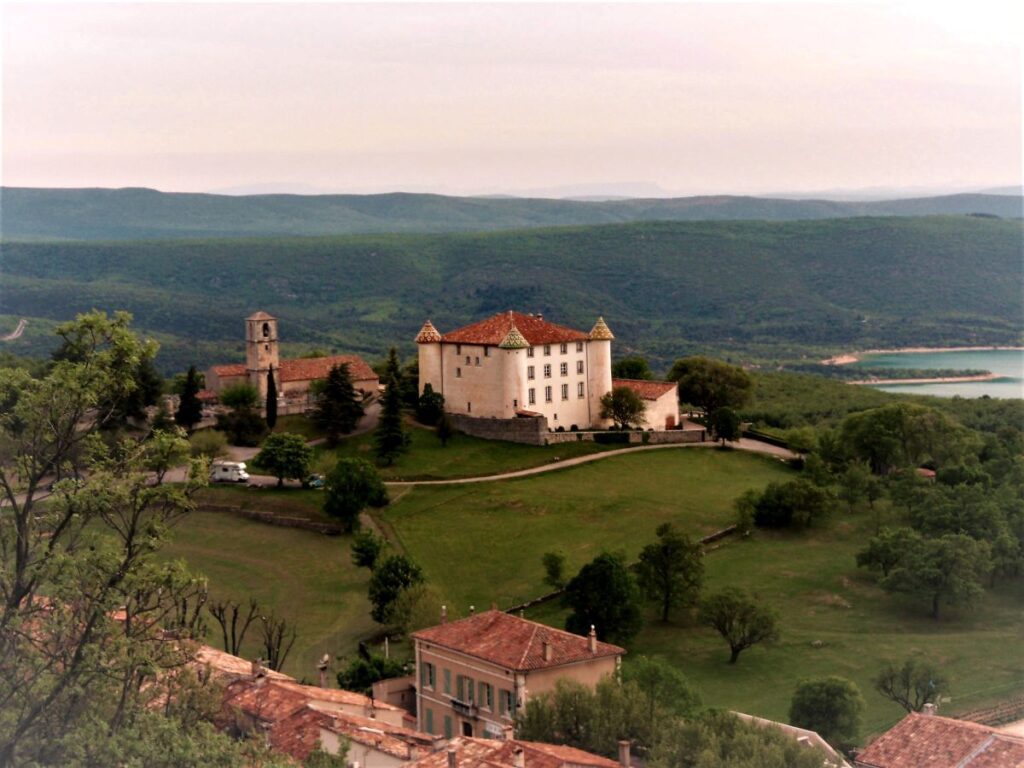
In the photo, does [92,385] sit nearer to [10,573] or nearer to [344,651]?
[10,573]

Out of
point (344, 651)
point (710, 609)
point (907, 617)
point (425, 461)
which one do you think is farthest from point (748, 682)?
point (425, 461)

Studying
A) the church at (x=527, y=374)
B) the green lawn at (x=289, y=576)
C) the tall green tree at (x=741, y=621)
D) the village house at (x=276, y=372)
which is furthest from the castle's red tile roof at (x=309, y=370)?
the tall green tree at (x=741, y=621)

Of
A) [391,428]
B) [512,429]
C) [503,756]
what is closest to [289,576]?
[391,428]

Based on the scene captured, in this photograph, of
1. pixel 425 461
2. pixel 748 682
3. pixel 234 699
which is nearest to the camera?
pixel 234 699

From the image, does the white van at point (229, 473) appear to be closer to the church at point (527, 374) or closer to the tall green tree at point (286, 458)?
the tall green tree at point (286, 458)

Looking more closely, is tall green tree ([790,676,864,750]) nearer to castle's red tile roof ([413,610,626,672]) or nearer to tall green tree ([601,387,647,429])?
castle's red tile roof ([413,610,626,672])

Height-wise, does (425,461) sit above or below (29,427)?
below
